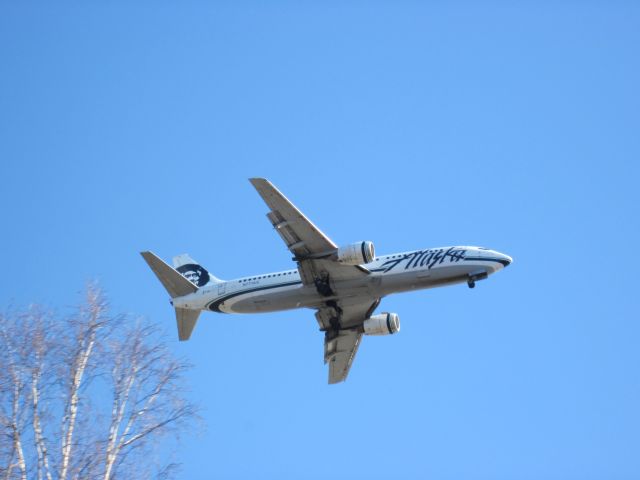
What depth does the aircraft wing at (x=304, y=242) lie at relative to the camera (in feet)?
151

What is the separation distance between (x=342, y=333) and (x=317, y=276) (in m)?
7.99

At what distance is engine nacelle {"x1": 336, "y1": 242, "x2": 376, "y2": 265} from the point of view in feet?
155

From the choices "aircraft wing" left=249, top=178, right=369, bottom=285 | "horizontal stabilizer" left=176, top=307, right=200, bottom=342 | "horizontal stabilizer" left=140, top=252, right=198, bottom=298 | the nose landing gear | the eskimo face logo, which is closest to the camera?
"aircraft wing" left=249, top=178, right=369, bottom=285

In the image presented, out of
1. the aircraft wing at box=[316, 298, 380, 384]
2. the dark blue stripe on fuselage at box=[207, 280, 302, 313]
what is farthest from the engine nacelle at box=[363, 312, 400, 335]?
the dark blue stripe on fuselage at box=[207, 280, 302, 313]

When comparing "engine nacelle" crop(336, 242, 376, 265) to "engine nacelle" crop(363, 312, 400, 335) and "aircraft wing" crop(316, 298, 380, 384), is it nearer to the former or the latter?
"aircraft wing" crop(316, 298, 380, 384)

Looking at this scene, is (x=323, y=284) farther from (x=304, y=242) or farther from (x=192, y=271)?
(x=192, y=271)

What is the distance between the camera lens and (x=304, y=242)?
158 ft

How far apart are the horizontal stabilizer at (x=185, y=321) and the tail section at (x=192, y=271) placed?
2702 millimetres

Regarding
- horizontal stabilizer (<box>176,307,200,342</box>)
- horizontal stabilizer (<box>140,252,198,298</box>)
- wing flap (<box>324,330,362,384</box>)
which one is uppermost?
horizontal stabilizer (<box>140,252,198,298</box>)

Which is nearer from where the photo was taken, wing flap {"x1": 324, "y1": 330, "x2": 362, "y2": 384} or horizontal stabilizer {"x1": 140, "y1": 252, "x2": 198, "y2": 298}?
horizontal stabilizer {"x1": 140, "y1": 252, "x2": 198, "y2": 298}

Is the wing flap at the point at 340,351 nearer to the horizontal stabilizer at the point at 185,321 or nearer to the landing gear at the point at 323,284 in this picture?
the landing gear at the point at 323,284

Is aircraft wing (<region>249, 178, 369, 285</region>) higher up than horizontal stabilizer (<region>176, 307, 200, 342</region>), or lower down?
higher up

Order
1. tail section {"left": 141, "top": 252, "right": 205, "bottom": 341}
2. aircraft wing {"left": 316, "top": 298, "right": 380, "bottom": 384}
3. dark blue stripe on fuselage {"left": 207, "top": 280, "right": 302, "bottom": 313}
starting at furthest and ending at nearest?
aircraft wing {"left": 316, "top": 298, "right": 380, "bottom": 384} → tail section {"left": 141, "top": 252, "right": 205, "bottom": 341} → dark blue stripe on fuselage {"left": 207, "top": 280, "right": 302, "bottom": 313}

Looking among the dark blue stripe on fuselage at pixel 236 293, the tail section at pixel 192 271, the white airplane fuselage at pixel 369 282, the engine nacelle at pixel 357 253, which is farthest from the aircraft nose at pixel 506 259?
the tail section at pixel 192 271
